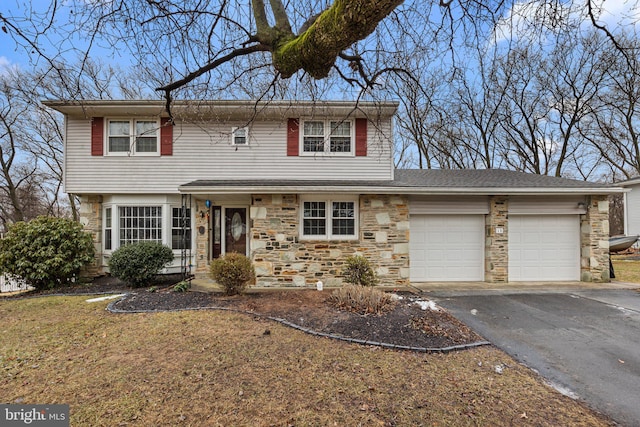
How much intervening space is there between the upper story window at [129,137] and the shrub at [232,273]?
5.00m

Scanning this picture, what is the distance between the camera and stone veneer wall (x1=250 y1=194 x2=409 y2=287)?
7.77 meters

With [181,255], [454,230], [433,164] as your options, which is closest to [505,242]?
[454,230]

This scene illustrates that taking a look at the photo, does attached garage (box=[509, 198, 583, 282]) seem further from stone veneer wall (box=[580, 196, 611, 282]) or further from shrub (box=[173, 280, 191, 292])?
shrub (box=[173, 280, 191, 292])

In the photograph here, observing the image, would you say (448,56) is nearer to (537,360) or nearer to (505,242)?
(537,360)

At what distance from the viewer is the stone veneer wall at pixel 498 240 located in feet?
27.0

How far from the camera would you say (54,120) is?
16.7 meters

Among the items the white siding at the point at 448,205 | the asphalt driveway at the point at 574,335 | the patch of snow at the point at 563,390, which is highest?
the white siding at the point at 448,205

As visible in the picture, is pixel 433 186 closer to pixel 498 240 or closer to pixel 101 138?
pixel 498 240

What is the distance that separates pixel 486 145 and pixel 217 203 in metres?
19.1

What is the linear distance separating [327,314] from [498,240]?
19.6 ft

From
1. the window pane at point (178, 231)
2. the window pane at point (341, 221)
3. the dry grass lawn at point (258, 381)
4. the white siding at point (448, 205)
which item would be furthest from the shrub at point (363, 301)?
the window pane at point (178, 231)

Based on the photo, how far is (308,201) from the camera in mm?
8008

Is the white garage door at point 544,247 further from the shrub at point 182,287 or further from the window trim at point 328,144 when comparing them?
A: the shrub at point 182,287

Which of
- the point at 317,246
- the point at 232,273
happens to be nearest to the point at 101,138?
the point at 232,273
